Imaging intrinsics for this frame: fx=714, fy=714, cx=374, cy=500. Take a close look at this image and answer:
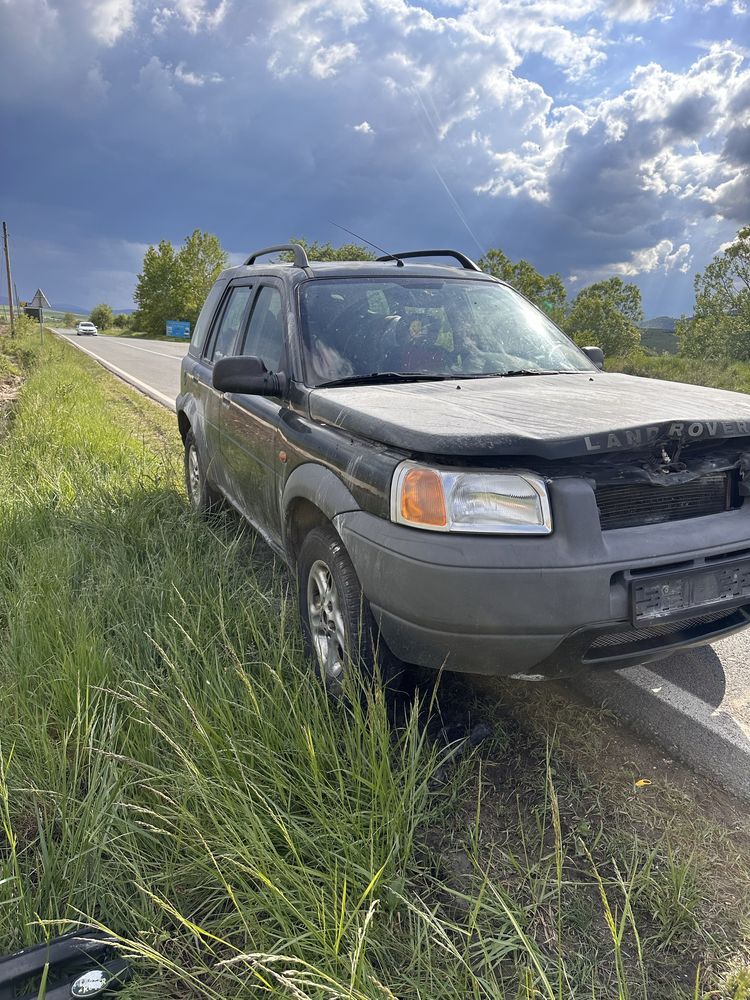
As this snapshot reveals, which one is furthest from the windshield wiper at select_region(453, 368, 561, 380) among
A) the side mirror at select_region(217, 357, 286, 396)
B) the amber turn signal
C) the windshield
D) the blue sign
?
the blue sign

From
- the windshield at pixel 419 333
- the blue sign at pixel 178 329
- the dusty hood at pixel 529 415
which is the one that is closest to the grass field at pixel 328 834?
the dusty hood at pixel 529 415

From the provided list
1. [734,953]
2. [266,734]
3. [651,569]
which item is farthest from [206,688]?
[734,953]

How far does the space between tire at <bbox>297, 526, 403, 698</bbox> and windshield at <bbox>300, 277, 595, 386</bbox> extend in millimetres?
829

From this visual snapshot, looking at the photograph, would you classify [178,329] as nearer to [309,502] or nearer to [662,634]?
[309,502]

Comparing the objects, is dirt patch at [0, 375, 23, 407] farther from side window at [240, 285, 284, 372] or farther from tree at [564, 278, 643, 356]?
tree at [564, 278, 643, 356]

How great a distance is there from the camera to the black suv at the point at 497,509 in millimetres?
2107

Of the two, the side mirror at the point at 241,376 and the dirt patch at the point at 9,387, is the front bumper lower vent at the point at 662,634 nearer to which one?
the side mirror at the point at 241,376

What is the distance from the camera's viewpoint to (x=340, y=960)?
162cm

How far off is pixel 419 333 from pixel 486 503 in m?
1.53

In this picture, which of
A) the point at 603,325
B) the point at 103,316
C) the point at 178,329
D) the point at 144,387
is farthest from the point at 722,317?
the point at 103,316

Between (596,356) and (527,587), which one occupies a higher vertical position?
(596,356)

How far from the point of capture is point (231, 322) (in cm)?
465

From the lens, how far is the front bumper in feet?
6.84

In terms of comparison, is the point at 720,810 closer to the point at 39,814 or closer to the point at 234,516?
the point at 39,814
